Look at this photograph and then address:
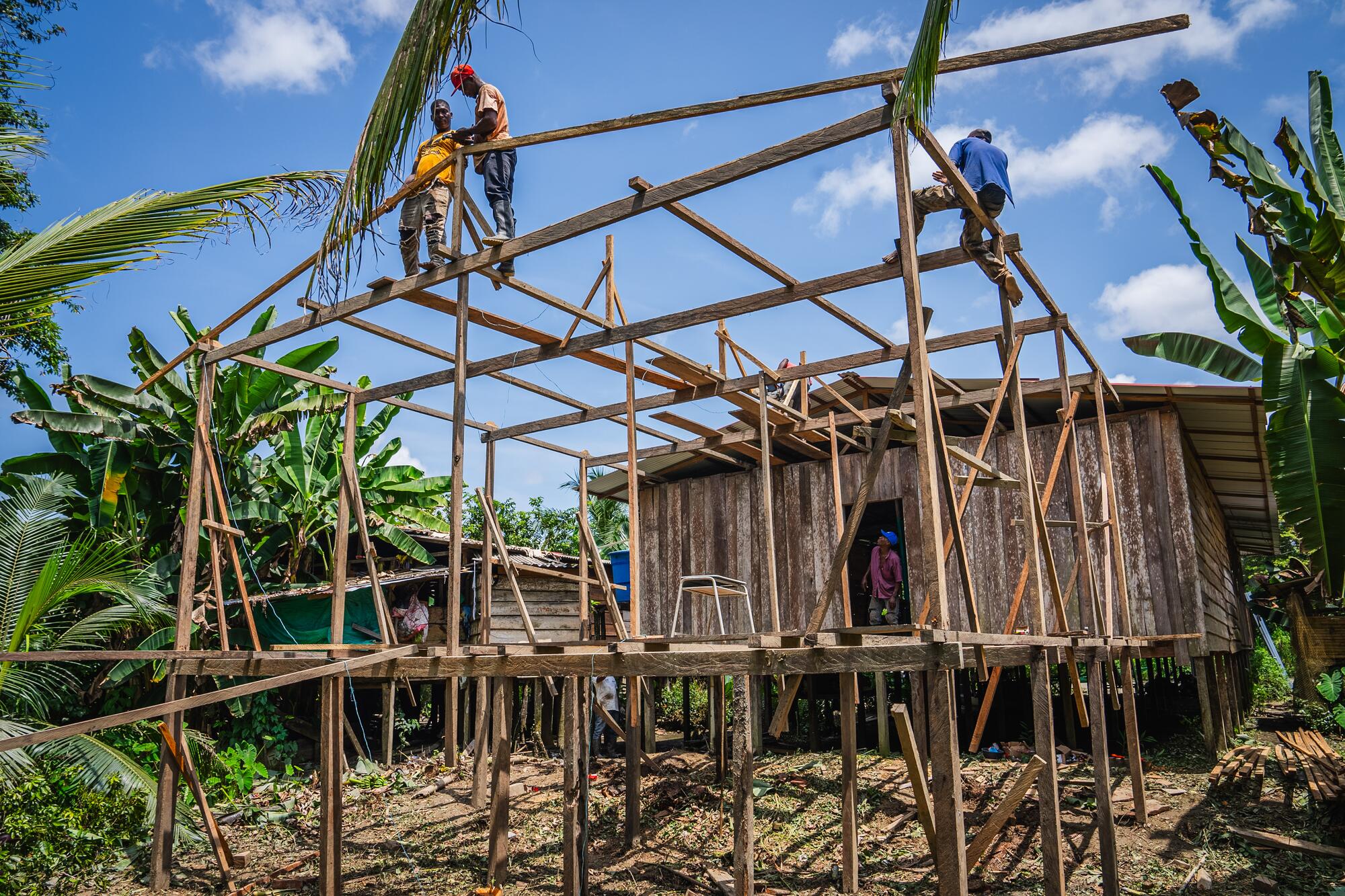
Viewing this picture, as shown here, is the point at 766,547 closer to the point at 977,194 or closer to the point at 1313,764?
the point at 977,194

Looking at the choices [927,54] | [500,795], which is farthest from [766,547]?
[927,54]

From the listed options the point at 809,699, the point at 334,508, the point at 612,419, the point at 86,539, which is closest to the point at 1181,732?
the point at 809,699

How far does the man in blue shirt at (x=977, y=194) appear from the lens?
6551 millimetres

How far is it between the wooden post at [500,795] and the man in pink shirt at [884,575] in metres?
7.22

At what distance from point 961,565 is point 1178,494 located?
255 inches

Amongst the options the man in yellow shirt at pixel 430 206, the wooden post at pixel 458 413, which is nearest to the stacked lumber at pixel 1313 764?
the wooden post at pixel 458 413

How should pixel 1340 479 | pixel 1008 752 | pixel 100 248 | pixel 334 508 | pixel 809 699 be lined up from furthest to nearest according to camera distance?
pixel 334 508 → pixel 809 699 → pixel 1008 752 → pixel 1340 479 → pixel 100 248

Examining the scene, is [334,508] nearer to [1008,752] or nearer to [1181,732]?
[1008,752]

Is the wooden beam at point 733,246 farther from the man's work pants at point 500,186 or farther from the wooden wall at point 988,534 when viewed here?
the wooden wall at point 988,534

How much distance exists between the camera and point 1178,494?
37.2ft

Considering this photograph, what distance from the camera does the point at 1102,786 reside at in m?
8.08

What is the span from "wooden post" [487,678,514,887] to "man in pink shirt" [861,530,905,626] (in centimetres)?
722

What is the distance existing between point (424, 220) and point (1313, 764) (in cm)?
1031

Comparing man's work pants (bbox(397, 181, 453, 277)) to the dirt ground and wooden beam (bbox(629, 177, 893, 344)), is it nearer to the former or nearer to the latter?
wooden beam (bbox(629, 177, 893, 344))
